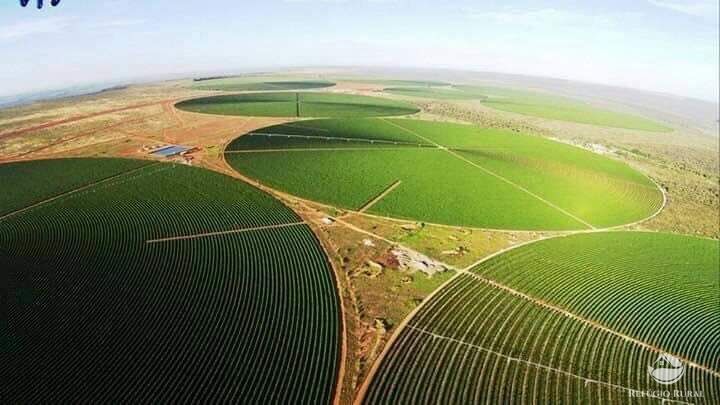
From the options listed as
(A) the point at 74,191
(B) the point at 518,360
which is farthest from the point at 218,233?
(B) the point at 518,360

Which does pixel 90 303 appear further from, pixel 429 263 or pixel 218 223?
pixel 429 263

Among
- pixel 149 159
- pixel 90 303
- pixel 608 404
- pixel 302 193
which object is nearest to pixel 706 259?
pixel 608 404

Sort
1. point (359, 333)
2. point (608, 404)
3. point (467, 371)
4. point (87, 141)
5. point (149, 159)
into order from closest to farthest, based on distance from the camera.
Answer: point (608, 404)
point (467, 371)
point (359, 333)
point (149, 159)
point (87, 141)

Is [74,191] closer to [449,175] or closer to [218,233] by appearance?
[218,233]

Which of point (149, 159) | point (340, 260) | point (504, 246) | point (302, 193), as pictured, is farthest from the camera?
point (149, 159)

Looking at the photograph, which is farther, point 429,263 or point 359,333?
point 429,263
